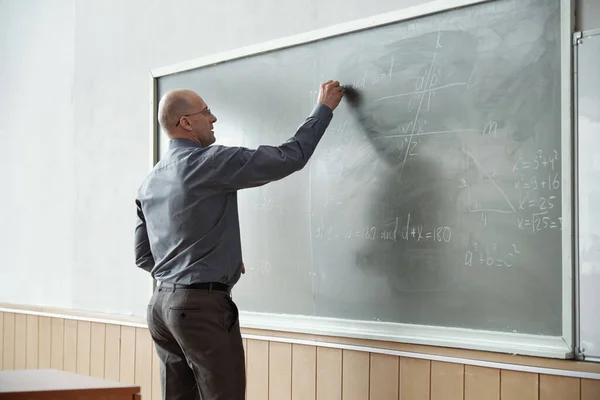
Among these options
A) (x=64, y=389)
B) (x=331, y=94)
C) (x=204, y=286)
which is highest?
(x=331, y=94)

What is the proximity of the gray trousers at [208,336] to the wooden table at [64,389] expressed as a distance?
688 mm

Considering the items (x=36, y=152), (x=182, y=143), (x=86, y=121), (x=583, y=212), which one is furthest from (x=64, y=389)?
(x=36, y=152)

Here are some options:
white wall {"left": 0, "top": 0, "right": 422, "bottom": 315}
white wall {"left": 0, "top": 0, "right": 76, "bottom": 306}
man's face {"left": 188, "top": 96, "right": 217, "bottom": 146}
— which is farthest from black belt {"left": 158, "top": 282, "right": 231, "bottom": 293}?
white wall {"left": 0, "top": 0, "right": 76, "bottom": 306}

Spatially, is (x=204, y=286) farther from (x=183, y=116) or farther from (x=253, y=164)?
(x=183, y=116)

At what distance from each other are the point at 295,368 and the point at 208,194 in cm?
82

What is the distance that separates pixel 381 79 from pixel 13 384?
1.60 meters

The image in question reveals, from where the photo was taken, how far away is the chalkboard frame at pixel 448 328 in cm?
237

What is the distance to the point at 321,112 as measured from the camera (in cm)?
288

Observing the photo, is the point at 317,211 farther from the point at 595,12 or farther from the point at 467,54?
the point at 595,12

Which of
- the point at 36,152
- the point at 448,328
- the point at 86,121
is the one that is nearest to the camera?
the point at 448,328

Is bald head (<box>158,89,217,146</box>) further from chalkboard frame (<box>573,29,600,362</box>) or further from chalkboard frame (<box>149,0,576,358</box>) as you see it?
chalkboard frame (<box>573,29,600,362</box>)

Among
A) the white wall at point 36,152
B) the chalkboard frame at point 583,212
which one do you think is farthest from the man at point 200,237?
the white wall at point 36,152

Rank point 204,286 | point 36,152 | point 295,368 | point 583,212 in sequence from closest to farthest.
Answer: point 583,212 < point 204,286 < point 295,368 < point 36,152

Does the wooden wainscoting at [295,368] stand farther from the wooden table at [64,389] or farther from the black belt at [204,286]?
the wooden table at [64,389]
